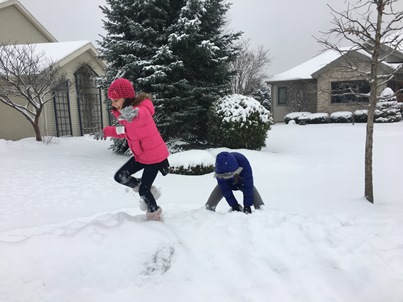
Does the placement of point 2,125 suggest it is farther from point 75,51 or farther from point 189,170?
point 189,170

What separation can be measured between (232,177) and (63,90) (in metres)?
13.3

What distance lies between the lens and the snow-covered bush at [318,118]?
20.8 metres

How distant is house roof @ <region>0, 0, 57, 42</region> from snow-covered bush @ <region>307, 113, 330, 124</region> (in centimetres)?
2013

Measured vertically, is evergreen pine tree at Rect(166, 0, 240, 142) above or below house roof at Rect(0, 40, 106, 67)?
below

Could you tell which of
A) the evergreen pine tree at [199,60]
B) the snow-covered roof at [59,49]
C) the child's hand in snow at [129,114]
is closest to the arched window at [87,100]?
the snow-covered roof at [59,49]

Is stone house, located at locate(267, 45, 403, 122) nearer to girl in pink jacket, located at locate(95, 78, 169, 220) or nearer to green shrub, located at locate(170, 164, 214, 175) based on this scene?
green shrub, located at locate(170, 164, 214, 175)

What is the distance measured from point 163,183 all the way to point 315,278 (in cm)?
523

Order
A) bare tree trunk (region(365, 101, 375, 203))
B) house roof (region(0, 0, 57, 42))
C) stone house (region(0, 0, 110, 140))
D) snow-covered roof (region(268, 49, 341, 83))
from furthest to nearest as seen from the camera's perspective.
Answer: snow-covered roof (region(268, 49, 341, 83)) → house roof (region(0, 0, 57, 42)) → stone house (region(0, 0, 110, 140)) → bare tree trunk (region(365, 101, 375, 203))

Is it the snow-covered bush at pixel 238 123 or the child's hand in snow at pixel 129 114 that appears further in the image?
the snow-covered bush at pixel 238 123

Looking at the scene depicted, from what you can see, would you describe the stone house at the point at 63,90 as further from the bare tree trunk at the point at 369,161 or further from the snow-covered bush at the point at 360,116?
the snow-covered bush at the point at 360,116

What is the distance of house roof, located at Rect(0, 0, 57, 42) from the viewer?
1809 centimetres

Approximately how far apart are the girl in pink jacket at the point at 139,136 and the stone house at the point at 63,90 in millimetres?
12818

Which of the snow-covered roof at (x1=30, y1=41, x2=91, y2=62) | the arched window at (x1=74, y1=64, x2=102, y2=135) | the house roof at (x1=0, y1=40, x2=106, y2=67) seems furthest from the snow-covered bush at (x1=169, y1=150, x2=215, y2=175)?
the arched window at (x1=74, y1=64, x2=102, y2=135)

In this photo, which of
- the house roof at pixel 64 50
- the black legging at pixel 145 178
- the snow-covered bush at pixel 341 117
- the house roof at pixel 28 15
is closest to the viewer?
the black legging at pixel 145 178
